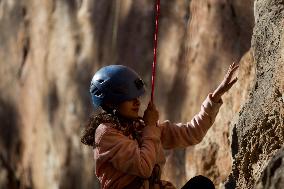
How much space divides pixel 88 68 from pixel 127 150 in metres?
2.88

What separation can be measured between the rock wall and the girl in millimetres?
686

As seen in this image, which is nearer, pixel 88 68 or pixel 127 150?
pixel 127 150

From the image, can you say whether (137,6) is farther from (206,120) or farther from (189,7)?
(206,120)

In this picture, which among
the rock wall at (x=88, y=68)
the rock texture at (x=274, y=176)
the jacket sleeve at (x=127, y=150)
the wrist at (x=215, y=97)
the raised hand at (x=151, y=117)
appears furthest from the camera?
the rock wall at (x=88, y=68)

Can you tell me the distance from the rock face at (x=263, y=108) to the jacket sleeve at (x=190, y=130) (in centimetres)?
15

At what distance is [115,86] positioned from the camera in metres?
2.54

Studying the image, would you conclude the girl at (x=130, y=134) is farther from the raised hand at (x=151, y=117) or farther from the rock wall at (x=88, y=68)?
the rock wall at (x=88, y=68)

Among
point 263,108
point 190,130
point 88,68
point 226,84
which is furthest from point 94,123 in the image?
point 88,68

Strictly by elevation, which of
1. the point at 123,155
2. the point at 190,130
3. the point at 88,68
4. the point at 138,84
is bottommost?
the point at 123,155

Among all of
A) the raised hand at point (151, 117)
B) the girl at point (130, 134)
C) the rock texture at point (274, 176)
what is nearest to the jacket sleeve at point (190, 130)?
the girl at point (130, 134)

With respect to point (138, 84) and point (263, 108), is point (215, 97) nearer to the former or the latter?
point (263, 108)

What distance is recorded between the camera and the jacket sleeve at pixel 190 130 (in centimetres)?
262

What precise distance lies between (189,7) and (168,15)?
9.4 inches

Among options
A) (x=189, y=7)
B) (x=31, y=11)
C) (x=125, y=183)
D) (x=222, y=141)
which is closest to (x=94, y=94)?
(x=125, y=183)
